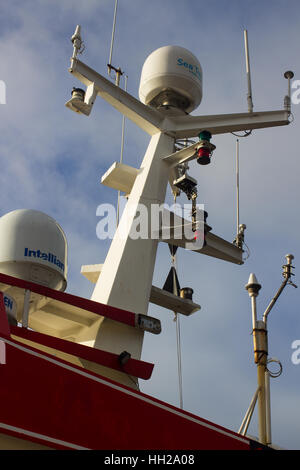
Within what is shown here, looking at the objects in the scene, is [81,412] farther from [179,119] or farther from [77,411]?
[179,119]

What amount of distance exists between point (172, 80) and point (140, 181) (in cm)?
311

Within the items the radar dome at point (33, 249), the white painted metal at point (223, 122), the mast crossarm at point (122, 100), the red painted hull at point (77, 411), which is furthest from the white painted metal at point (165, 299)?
the red painted hull at point (77, 411)

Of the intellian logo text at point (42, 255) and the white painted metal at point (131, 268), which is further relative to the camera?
the white painted metal at point (131, 268)

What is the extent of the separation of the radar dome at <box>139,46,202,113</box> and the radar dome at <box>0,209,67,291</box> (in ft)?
20.1

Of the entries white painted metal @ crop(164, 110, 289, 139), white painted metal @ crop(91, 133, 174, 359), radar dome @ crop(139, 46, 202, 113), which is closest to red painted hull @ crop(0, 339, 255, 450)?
white painted metal @ crop(91, 133, 174, 359)

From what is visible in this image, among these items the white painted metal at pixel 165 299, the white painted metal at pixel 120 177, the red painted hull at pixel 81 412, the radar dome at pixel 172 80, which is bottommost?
the red painted hull at pixel 81 412

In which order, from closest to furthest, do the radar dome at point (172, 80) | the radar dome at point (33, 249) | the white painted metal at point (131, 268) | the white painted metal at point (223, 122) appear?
1. the radar dome at point (33, 249)
2. the white painted metal at point (131, 268)
3. the white painted metal at point (223, 122)
4. the radar dome at point (172, 80)

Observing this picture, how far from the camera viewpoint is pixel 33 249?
34.3ft

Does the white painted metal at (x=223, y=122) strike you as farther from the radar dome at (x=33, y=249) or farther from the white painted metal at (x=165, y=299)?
the radar dome at (x=33, y=249)

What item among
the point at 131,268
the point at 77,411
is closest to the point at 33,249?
the point at 131,268

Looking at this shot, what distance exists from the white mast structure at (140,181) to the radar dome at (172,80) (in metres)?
0.22

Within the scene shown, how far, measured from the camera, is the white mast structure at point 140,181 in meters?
12.5

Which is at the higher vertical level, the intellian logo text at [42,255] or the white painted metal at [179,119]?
the white painted metal at [179,119]

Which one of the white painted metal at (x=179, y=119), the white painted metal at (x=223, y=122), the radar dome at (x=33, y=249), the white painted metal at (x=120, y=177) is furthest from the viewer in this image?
the white painted metal at (x=223, y=122)
